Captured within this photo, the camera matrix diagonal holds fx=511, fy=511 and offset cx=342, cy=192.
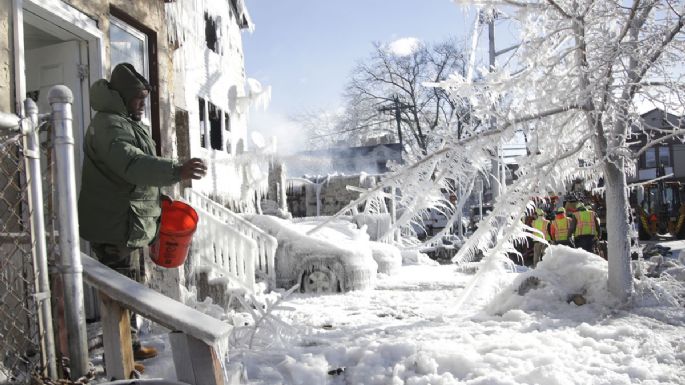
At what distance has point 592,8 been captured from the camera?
482 centimetres

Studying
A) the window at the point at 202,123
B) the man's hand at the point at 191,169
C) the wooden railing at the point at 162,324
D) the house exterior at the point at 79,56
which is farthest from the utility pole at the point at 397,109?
the wooden railing at the point at 162,324

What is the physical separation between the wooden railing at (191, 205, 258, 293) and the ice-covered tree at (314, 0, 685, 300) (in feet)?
9.32

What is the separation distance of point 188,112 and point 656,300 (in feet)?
29.7

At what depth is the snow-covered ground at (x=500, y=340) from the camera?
11.2 feet

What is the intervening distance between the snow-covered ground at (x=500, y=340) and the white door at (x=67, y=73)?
1.80m

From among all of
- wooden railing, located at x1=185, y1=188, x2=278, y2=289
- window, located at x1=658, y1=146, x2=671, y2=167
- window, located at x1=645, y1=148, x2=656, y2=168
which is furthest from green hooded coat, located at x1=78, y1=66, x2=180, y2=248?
window, located at x1=645, y1=148, x2=656, y2=168

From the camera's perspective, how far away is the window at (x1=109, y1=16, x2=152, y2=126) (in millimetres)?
4480

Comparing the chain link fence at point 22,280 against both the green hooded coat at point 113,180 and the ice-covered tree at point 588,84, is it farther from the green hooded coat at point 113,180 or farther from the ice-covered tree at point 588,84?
the ice-covered tree at point 588,84

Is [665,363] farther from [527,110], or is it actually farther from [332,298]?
[332,298]

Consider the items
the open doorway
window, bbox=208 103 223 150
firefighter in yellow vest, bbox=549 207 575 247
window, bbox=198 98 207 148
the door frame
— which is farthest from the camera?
window, bbox=208 103 223 150

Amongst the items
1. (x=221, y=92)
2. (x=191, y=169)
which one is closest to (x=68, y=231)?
(x=191, y=169)

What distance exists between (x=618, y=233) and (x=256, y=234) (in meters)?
5.06

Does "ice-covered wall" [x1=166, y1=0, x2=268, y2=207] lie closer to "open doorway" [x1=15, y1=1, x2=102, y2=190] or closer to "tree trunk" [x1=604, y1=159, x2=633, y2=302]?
"open doorway" [x1=15, y1=1, x2=102, y2=190]

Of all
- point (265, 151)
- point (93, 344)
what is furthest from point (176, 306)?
point (265, 151)
